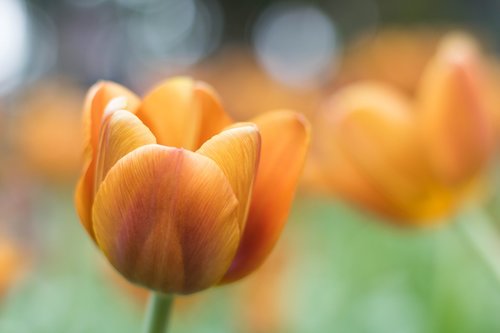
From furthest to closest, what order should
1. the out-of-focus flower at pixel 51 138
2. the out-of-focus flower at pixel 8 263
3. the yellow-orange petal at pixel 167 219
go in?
the out-of-focus flower at pixel 51 138 < the out-of-focus flower at pixel 8 263 < the yellow-orange petal at pixel 167 219

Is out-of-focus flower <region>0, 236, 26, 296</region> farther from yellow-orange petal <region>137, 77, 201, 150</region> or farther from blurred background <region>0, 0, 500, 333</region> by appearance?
yellow-orange petal <region>137, 77, 201, 150</region>

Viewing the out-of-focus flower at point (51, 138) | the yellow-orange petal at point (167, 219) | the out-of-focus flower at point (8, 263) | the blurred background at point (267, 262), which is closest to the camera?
the yellow-orange petal at point (167, 219)

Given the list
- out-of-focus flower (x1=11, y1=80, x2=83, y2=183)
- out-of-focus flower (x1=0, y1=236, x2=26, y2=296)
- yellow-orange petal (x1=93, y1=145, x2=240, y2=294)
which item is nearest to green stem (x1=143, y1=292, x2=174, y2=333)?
yellow-orange petal (x1=93, y1=145, x2=240, y2=294)

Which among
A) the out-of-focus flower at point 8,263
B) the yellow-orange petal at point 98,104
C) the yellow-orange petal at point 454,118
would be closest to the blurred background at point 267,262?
the out-of-focus flower at point 8,263

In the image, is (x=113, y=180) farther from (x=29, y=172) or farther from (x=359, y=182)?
(x=29, y=172)

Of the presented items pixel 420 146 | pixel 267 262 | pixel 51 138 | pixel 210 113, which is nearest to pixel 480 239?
pixel 420 146

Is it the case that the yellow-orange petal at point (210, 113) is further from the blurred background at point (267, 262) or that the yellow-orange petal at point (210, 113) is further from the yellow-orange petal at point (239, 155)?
the blurred background at point (267, 262)

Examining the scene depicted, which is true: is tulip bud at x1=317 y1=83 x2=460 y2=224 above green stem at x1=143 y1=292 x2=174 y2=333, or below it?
below
